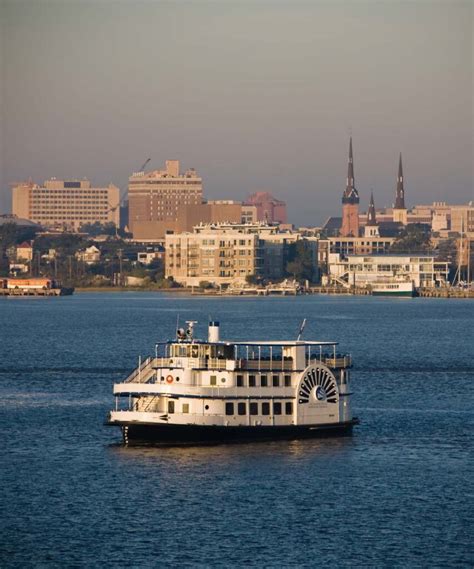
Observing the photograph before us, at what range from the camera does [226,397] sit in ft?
177

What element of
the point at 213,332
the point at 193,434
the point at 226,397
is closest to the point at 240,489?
the point at 193,434

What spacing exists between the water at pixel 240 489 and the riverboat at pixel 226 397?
2.36ft

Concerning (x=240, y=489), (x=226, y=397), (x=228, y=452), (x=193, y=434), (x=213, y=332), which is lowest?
(x=240, y=489)

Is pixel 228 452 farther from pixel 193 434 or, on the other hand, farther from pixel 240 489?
pixel 240 489

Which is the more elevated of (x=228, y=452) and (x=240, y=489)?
(x=228, y=452)

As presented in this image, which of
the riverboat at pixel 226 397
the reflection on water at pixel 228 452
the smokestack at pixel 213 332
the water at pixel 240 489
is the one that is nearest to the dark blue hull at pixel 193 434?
the riverboat at pixel 226 397

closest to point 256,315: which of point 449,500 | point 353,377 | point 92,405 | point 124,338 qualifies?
point 124,338

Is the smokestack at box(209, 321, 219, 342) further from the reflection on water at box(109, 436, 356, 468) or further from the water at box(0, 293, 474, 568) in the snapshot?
the water at box(0, 293, 474, 568)

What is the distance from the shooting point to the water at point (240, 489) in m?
40.4

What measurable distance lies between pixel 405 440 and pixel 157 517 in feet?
47.6

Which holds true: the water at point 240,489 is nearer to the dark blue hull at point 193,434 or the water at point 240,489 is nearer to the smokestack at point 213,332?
the dark blue hull at point 193,434

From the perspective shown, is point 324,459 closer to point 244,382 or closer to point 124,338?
point 244,382

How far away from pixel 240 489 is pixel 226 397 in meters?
7.25

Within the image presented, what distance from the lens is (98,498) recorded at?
151 feet
